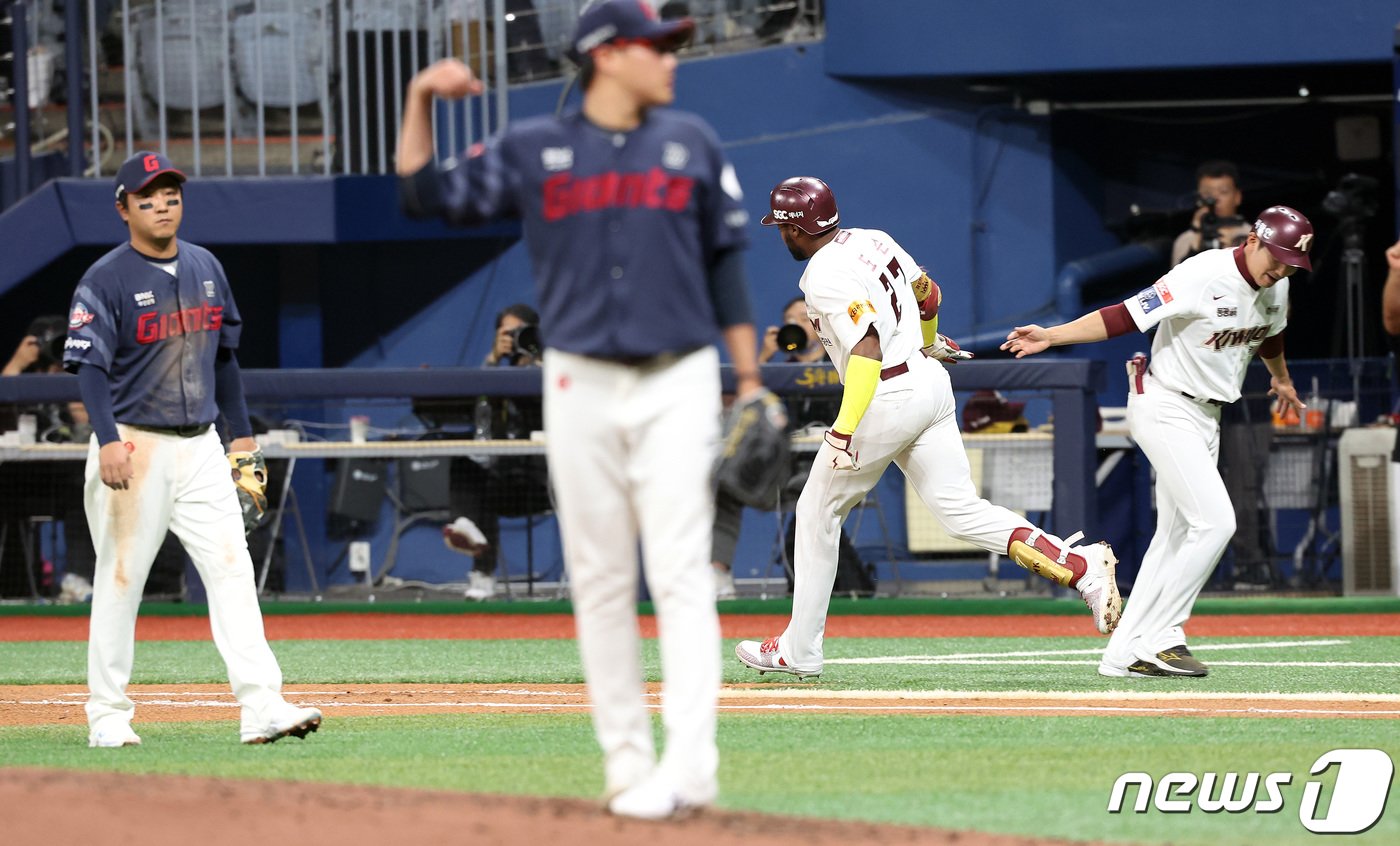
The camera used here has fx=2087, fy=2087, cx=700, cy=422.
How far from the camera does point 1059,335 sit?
902 cm

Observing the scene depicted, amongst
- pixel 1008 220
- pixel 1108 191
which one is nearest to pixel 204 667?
pixel 1008 220

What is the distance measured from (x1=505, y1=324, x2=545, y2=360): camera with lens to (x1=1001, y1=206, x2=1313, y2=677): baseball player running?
6.01 metres

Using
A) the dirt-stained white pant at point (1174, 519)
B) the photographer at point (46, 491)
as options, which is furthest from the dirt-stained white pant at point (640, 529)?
the photographer at point (46, 491)

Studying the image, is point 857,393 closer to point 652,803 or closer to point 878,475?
point 878,475

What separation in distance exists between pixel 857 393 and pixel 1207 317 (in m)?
1.56

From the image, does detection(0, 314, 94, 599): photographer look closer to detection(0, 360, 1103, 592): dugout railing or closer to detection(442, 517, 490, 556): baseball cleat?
detection(0, 360, 1103, 592): dugout railing

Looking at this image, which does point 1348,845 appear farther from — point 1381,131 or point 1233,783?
point 1381,131

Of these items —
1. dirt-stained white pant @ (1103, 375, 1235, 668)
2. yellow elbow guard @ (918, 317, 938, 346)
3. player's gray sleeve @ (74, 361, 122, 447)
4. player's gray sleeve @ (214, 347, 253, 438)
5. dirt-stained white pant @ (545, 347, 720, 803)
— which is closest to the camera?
dirt-stained white pant @ (545, 347, 720, 803)

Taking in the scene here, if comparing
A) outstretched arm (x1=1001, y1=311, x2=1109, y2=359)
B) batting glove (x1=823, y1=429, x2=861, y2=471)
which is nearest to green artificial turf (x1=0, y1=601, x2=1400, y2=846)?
batting glove (x1=823, y1=429, x2=861, y2=471)

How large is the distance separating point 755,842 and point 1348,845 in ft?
5.08

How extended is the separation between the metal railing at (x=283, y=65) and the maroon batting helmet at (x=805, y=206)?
784 cm

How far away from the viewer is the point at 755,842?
4734 mm

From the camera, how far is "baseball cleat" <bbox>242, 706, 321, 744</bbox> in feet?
23.5

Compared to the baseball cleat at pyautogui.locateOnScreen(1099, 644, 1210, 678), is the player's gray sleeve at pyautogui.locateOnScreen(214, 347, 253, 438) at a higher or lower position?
higher
